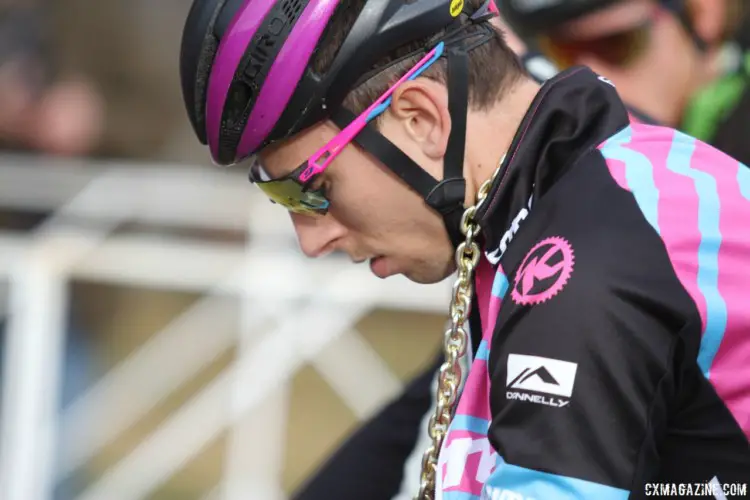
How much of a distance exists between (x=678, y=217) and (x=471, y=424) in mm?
487

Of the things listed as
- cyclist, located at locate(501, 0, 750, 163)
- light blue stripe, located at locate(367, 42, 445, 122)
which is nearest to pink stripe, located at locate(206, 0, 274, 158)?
light blue stripe, located at locate(367, 42, 445, 122)

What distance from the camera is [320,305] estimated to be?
5.10 m

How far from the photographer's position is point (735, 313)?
5.53ft

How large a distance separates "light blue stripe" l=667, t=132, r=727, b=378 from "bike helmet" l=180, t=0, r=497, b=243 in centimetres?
44

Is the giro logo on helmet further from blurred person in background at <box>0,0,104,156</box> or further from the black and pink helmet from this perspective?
blurred person in background at <box>0,0,104,156</box>

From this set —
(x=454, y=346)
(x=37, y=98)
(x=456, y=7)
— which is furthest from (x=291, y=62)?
(x=37, y=98)

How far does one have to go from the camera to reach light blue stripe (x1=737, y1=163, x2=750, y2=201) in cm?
186

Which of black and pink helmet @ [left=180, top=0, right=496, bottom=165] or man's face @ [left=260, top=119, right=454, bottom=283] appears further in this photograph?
man's face @ [left=260, top=119, right=454, bottom=283]

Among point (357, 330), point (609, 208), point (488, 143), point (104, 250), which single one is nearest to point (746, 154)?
point (488, 143)

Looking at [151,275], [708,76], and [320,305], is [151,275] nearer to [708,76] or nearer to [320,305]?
[320,305]

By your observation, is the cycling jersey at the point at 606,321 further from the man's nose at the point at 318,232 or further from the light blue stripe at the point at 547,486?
the man's nose at the point at 318,232

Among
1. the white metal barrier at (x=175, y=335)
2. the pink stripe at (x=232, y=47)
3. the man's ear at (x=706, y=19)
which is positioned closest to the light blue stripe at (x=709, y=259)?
the pink stripe at (x=232, y=47)

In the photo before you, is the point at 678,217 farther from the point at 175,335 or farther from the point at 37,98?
the point at 37,98

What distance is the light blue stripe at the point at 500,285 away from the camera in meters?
1.85
